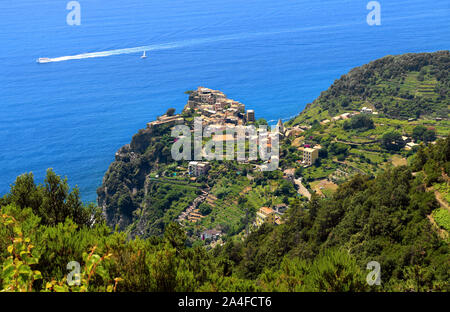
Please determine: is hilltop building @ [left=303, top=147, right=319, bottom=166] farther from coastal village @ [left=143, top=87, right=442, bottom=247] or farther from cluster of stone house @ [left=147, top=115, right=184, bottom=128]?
cluster of stone house @ [left=147, top=115, right=184, bottom=128]

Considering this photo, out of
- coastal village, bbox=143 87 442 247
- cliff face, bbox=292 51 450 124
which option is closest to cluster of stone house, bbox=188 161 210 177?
coastal village, bbox=143 87 442 247

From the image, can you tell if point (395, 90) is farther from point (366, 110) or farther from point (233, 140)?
point (233, 140)

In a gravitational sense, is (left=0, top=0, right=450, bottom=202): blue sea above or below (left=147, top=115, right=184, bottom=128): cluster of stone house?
above

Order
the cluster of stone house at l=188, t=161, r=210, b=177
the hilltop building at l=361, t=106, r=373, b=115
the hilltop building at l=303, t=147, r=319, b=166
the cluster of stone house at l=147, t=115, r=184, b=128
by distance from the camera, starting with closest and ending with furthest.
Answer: the hilltop building at l=303, t=147, r=319, b=166 < the cluster of stone house at l=188, t=161, r=210, b=177 < the cluster of stone house at l=147, t=115, r=184, b=128 < the hilltop building at l=361, t=106, r=373, b=115

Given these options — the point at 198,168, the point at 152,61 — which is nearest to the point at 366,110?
the point at 198,168

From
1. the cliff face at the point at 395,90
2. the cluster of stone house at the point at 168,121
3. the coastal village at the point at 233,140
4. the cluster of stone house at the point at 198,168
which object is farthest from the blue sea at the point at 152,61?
the cluster of stone house at the point at 198,168

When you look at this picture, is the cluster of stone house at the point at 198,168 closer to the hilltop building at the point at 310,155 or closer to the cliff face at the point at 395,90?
the hilltop building at the point at 310,155

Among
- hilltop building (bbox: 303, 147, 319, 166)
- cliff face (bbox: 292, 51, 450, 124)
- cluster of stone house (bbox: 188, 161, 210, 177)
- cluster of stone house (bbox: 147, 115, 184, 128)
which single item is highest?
cliff face (bbox: 292, 51, 450, 124)

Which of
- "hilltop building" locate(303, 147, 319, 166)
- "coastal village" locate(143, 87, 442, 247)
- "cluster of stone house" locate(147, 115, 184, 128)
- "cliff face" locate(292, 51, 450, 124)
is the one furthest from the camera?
"cluster of stone house" locate(147, 115, 184, 128)
